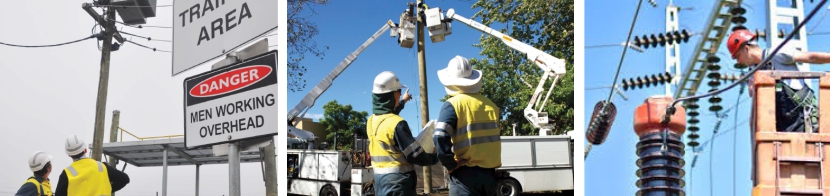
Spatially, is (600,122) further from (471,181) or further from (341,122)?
(341,122)

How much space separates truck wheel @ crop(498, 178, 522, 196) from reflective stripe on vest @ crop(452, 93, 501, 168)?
5210 millimetres

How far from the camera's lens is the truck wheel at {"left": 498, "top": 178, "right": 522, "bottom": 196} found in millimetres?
8203

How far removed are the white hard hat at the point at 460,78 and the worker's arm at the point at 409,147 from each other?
11.5 inches

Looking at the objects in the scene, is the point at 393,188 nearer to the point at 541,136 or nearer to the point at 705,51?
the point at 705,51

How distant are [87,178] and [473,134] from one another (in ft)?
6.90

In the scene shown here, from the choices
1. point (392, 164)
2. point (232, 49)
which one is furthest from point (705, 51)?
point (232, 49)

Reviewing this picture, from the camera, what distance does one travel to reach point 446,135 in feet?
9.60

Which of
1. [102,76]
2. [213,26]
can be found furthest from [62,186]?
[102,76]

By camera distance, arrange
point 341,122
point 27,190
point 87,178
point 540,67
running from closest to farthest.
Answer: point 87,178 < point 27,190 < point 540,67 < point 341,122

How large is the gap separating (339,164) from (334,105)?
6.35 feet

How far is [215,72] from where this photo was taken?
3.00 metres

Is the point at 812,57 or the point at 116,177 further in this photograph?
the point at 116,177

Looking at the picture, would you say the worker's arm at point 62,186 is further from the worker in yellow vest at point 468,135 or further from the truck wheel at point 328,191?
the truck wheel at point 328,191

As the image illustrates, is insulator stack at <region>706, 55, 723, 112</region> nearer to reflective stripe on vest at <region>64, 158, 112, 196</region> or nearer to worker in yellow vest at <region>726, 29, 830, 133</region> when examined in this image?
worker in yellow vest at <region>726, 29, 830, 133</region>
